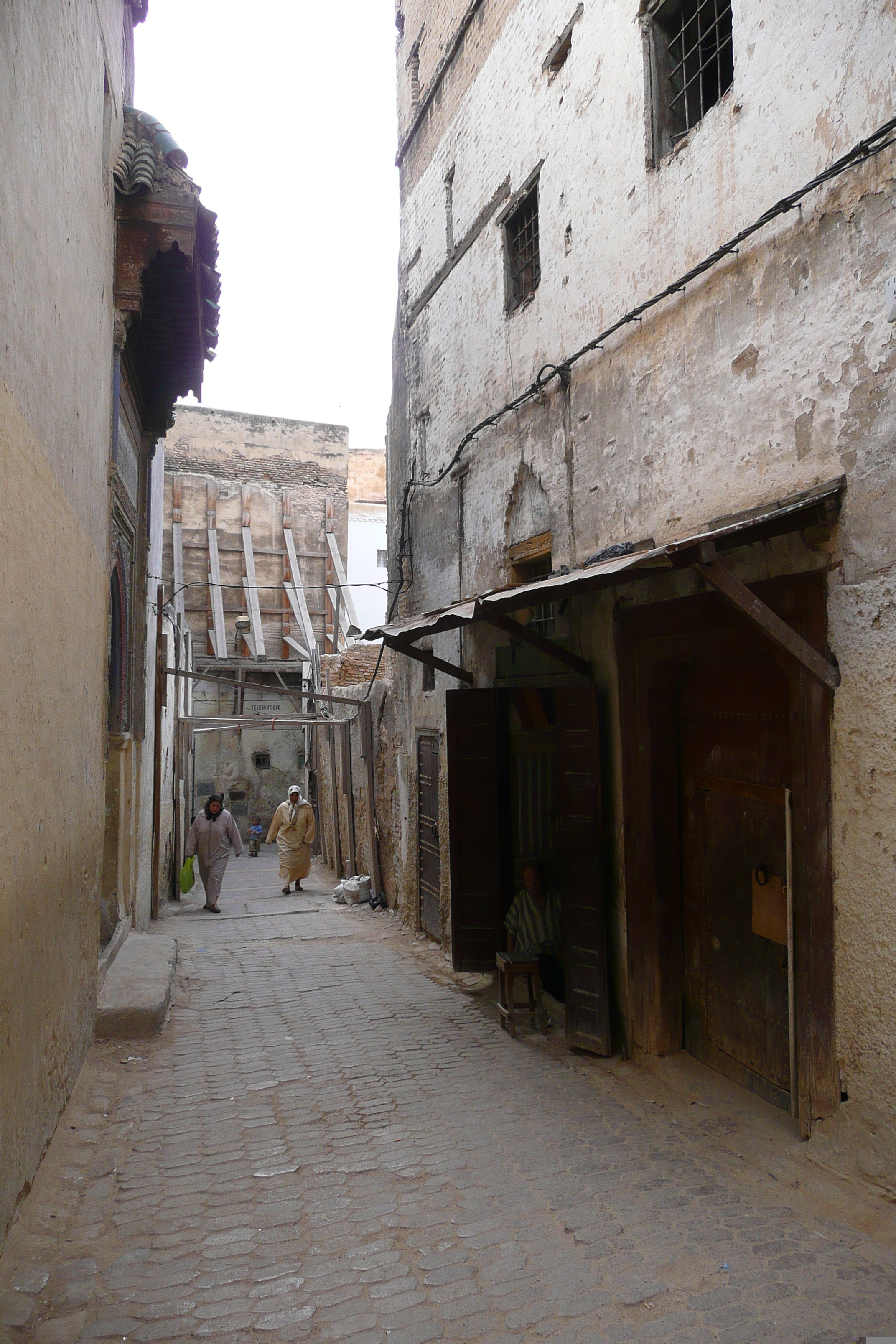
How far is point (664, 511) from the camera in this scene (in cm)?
508

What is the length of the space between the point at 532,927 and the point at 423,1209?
3.09m

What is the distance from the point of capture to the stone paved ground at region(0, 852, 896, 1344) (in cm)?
296

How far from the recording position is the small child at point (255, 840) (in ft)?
64.2

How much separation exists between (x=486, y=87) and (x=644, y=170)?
3.53m

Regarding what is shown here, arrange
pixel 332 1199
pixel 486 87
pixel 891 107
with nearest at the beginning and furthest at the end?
pixel 891 107
pixel 332 1199
pixel 486 87

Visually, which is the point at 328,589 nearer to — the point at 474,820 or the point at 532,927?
the point at 474,820

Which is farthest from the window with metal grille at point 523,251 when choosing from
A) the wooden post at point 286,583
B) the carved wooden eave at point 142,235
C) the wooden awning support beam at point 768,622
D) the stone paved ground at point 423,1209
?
the wooden post at point 286,583

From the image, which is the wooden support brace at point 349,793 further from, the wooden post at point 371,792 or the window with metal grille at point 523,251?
the window with metal grille at point 523,251

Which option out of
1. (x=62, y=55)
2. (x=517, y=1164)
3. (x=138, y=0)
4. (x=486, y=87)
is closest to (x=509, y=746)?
(x=517, y=1164)

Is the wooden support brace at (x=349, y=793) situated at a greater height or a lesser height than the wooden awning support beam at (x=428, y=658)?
lesser

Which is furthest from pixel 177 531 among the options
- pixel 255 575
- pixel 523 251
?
pixel 523 251

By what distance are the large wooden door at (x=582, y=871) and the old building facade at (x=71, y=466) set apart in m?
2.98

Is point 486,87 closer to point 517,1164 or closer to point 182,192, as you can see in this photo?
point 182,192

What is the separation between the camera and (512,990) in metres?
5.94
